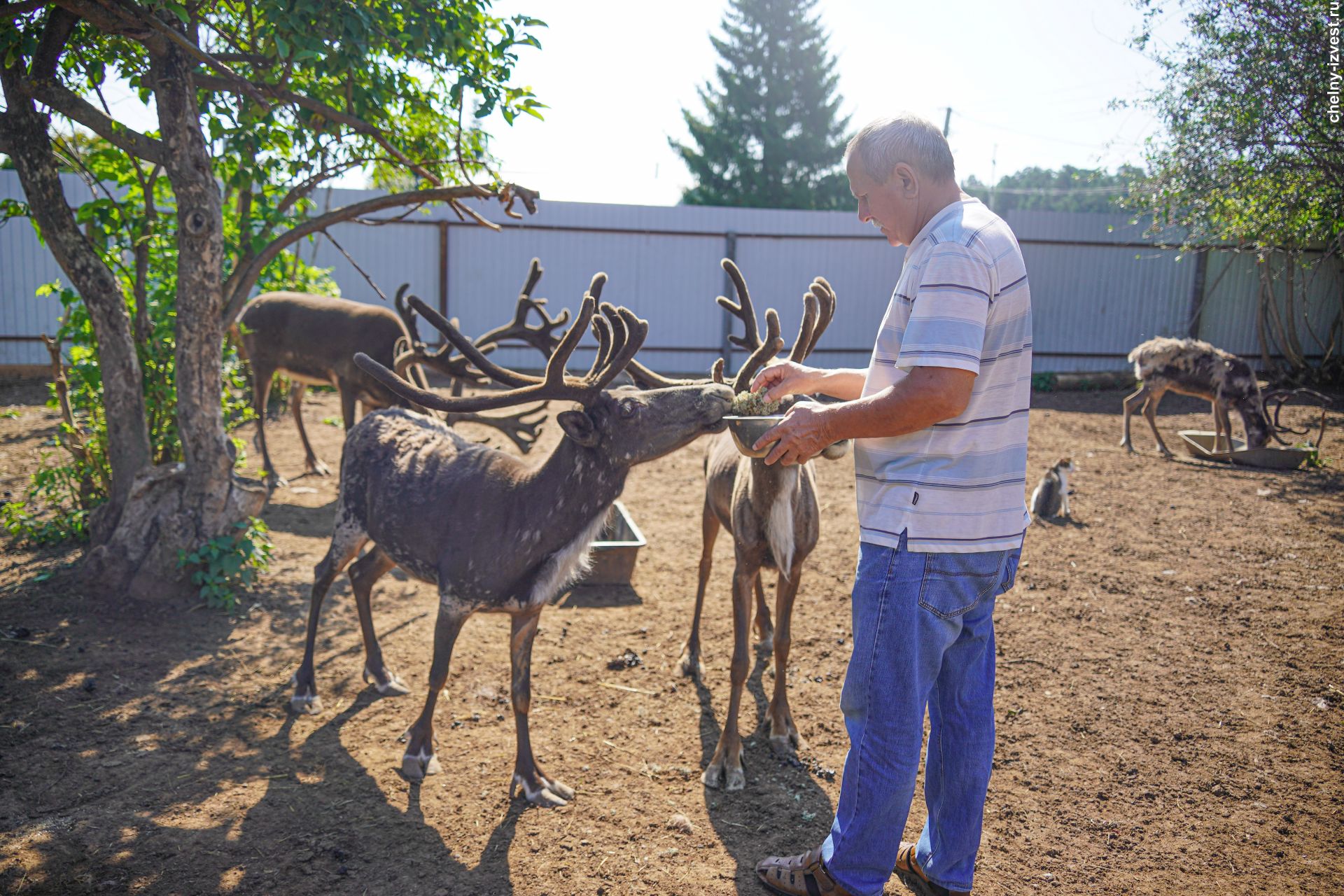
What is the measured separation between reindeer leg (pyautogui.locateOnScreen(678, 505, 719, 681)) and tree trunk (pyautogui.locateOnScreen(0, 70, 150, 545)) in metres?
3.63

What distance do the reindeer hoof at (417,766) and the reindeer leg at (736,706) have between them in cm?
123

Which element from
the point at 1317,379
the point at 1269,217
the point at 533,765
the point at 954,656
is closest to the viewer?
the point at 954,656

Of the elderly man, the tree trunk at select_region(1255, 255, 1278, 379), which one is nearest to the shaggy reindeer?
the tree trunk at select_region(1255, 255, 1278, 379)

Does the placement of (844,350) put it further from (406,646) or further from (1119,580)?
(406,646)

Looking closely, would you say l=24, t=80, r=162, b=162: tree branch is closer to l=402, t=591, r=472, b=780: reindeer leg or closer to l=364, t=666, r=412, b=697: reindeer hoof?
l=364, t=666, r=412, b=697: reindeer hoof

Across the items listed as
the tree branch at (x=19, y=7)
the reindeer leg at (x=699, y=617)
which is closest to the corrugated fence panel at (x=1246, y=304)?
the reindeer leg at (x=699, y=617)

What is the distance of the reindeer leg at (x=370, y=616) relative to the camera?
180 inches

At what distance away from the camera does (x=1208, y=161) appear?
34.6 feet

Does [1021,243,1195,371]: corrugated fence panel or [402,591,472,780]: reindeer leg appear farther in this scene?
[1021,243,1195,371]: corrugated fence panel

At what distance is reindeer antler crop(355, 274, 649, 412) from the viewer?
3.55 m

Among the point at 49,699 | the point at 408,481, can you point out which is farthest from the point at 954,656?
the point at 49,699

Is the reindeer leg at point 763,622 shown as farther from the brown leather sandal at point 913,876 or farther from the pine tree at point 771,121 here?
the pine tree at point 771,121

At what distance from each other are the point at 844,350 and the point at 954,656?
13.6 m

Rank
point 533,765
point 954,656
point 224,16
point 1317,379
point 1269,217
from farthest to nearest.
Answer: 1. point 1317,379
2. point 1269,217
3. point 224,16
4. point 533,765
5. point 954,656
